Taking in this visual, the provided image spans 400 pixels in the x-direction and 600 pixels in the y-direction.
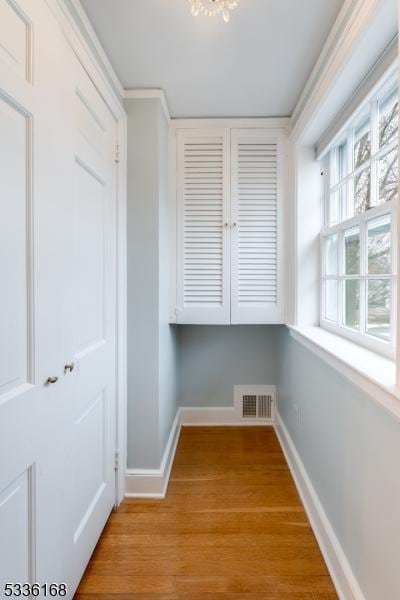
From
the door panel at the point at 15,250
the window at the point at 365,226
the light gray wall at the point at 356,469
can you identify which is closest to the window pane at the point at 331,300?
the window at the point at 365,226

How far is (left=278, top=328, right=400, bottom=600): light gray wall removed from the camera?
893 mm

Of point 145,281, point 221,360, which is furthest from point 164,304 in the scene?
point 221,360

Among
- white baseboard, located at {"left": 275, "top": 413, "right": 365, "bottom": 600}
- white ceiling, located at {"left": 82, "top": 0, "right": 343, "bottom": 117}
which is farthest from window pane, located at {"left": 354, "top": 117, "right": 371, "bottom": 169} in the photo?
white baseboard, located at {"left": 275, "top": 413, "right": 365, "bottom": 600}

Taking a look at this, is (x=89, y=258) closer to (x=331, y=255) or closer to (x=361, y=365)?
(x=361, y=365)

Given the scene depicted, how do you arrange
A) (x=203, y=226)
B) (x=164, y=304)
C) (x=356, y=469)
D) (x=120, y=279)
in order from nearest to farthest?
(x=356, y=469) → (x=120, y=279) → (x=164, y=304) → (x=203, y=226)

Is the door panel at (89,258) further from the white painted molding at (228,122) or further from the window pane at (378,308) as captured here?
the window pane at (378,308)

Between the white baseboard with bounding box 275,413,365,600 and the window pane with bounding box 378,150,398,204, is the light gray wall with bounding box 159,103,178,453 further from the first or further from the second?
the window pane with bounding box 378,150,398,204

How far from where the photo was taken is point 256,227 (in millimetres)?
2135

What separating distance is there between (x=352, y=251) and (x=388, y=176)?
16.5 inches

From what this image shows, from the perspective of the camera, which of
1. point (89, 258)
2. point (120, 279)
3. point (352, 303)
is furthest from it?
point (120, 279)

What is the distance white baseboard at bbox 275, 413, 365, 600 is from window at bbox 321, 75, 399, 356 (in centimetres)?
80

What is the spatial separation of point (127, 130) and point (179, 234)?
676 mm

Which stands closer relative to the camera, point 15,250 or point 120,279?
point 15,250

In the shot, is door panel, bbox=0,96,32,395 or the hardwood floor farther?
the hardwood floor
